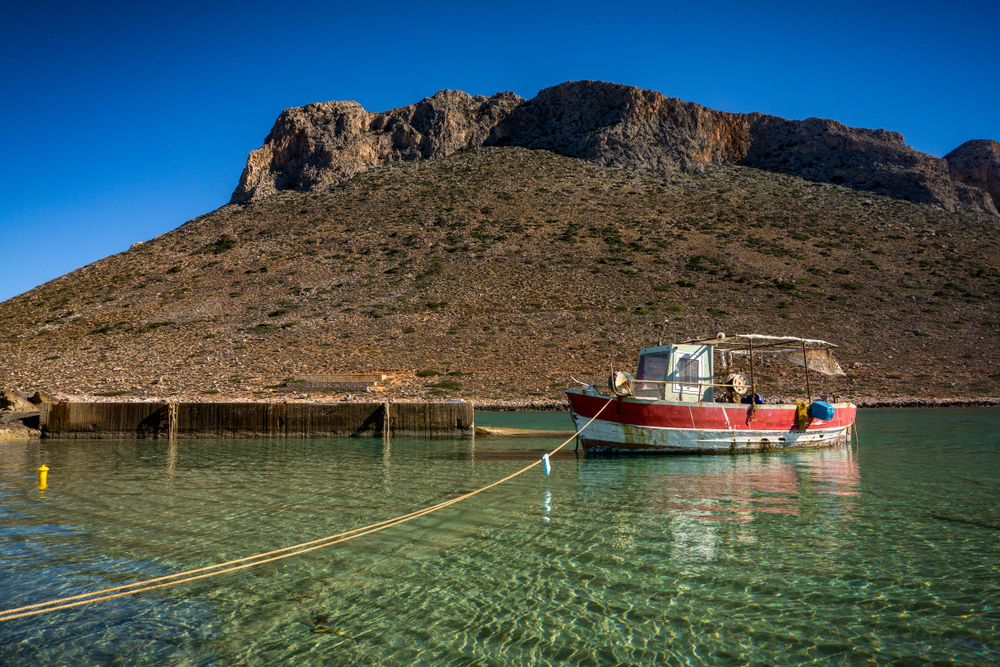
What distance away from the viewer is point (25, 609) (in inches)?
212

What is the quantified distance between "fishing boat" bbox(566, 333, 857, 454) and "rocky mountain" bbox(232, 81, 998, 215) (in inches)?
2072

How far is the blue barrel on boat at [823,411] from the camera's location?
A: 17.4 meters

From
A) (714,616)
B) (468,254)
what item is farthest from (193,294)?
(714,616)

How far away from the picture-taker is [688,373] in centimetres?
1691

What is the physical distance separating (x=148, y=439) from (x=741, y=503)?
59.0 feet

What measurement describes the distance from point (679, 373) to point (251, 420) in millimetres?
13401

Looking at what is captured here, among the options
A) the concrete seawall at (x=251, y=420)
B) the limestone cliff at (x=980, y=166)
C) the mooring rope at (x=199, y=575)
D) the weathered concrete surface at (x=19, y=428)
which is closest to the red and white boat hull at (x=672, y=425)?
the concrete seawall at (x=251, y=420)

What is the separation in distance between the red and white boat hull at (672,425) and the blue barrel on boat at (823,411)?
1.01 meters

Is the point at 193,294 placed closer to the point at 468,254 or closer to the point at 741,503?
the point at 468,254

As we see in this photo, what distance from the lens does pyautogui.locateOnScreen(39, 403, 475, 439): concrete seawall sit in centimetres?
1966

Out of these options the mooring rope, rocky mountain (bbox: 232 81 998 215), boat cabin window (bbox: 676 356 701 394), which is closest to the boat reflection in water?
boat cabin window (bbox: 676 356 701 394)

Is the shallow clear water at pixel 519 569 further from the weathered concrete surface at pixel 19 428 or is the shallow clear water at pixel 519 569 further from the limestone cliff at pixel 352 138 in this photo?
the limestone cliff at pixel 352 138

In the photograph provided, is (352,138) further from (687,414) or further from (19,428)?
(687,414)

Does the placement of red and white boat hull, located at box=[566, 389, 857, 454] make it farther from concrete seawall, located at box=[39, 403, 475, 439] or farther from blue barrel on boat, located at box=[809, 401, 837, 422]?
concrete seawall, located at box=[39, 403, 475, 439]
